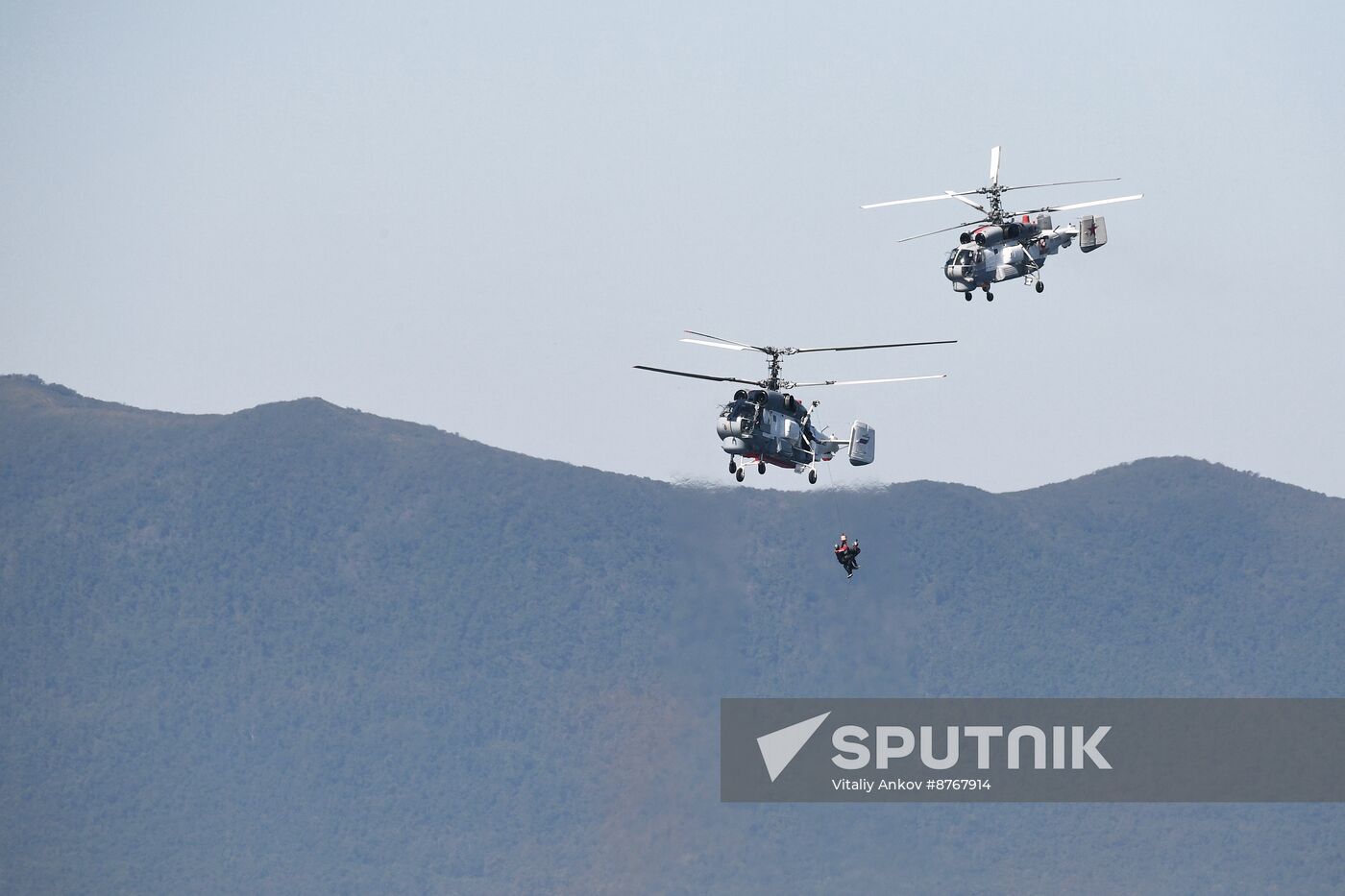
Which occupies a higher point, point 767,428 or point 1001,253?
point 1001,253

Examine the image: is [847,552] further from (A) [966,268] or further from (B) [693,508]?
(B) [693,508]

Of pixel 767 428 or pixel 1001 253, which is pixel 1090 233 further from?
pixel 767 428

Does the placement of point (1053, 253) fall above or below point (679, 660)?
above

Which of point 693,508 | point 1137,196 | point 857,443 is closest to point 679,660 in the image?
point 693,508

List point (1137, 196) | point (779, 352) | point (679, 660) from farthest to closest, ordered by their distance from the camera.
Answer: point (679, 660)
point (779, 352)
point (1137, 196)

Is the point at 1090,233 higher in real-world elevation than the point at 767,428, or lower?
higher

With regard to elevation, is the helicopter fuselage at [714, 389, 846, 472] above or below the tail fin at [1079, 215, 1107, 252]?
below

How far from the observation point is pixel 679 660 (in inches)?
7717

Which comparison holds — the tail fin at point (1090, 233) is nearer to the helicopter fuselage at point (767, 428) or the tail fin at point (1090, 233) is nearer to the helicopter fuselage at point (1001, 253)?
the helicopter fuselage at point (1001, 253)

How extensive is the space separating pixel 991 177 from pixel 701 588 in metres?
74.9

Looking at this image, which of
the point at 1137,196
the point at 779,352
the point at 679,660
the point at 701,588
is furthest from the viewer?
the point at 679,660

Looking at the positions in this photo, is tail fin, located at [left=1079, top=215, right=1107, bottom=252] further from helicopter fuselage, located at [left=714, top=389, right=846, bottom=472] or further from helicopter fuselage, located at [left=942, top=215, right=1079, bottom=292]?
helicopter fuselage, located at [left=714, top=389, right=846, bottom=472]

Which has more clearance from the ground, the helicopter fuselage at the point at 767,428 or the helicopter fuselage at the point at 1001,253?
the helicopter fuselage at the point at 1001,253

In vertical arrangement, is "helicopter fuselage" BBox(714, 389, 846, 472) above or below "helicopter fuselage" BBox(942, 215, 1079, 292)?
below
